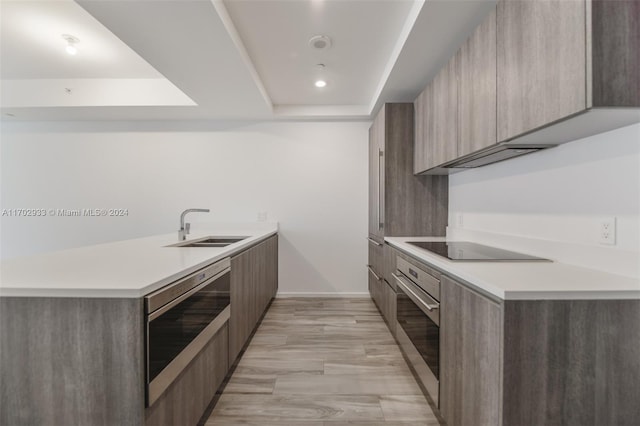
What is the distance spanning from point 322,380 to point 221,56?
8.10ft

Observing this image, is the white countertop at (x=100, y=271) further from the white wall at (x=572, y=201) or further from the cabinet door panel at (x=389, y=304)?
the white wall at (x=572, y=201)

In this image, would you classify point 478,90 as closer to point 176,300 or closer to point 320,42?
point 320,42

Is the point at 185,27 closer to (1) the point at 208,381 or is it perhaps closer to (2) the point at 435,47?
(2) the point at 435,47

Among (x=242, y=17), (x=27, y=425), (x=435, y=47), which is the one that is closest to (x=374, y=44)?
(x=435, y=47)

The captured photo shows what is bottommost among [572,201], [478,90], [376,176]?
[572,201]

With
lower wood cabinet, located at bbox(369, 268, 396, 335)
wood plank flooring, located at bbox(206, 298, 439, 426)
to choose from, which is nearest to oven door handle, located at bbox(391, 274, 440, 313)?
lower wood cabinet, located at bbox(369, 268, 396, 335)

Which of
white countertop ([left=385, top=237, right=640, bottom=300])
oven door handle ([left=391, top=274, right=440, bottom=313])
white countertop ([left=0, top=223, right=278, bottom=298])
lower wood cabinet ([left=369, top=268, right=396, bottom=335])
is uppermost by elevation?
white countertop ([left=0, top=223, right=278, bottom=298])

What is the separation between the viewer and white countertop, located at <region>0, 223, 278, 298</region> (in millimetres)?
955

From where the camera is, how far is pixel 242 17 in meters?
1.89

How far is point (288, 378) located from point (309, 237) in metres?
1.95

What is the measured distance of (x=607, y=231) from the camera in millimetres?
1241

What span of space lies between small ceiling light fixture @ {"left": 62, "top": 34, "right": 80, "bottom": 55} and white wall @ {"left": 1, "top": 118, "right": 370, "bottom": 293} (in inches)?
49.1

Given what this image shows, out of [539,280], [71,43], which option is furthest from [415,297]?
[71,43]

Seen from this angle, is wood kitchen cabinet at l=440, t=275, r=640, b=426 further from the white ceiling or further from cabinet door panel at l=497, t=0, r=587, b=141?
the white ceiling
